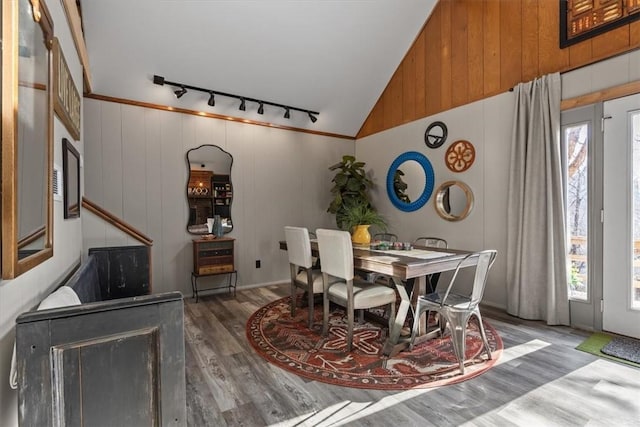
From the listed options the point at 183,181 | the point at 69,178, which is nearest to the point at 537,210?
the point at 69,178

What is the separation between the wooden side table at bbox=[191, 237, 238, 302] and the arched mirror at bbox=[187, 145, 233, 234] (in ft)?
1.01

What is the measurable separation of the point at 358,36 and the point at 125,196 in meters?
3.69

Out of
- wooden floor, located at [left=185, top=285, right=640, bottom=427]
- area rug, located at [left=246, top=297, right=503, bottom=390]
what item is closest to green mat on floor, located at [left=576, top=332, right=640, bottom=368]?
wooden floor, located at [left=185, top=285, right=640, bottom=427]

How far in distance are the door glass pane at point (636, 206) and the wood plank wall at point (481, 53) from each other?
0.68m

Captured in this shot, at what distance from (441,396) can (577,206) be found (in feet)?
7.99

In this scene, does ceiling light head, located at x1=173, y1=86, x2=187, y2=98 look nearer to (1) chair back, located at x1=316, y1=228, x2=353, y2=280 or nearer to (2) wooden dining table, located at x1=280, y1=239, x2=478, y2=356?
(1) chair back, located at x1=316, y1=228, x2=353, y2=280

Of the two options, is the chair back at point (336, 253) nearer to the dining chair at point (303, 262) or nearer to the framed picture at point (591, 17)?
the dining chair at point (303, 262)

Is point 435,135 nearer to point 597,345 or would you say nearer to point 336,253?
point 336,253

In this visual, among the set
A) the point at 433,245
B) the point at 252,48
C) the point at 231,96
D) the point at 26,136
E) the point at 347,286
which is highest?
the point at 252,48

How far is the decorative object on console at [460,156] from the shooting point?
392 cm

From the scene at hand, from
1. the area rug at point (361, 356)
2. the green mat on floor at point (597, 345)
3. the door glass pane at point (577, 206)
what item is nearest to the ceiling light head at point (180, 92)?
the area rug at point (361, 356)

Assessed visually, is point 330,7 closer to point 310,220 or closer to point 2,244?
point 310,220

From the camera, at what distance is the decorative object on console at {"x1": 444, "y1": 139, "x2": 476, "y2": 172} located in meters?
3.92

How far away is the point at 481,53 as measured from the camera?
3795mm
